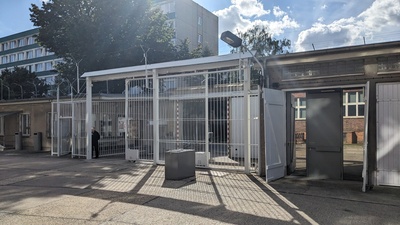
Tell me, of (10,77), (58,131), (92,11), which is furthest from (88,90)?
(10,77)

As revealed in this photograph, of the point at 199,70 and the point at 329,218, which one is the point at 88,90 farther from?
the point at 329,218

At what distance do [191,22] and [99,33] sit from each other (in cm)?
2863

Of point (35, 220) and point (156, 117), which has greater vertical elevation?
point (156, 117)

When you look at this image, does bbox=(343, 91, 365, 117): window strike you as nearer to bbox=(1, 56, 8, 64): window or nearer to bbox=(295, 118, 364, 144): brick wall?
bbox=(295, 118, 364, 144): brick wall

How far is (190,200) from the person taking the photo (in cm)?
705

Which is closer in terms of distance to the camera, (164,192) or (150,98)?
(164,192)

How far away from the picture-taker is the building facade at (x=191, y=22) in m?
46.2

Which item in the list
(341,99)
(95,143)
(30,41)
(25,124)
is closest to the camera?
(341,99)

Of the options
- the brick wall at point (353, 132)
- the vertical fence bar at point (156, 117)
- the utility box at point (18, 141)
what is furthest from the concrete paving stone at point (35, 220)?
the brick wall at point (353, 132)

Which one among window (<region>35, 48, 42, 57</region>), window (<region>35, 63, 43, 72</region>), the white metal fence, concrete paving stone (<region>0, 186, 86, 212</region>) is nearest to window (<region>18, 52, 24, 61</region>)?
window (<region>35, 48, 42, 57</region>)

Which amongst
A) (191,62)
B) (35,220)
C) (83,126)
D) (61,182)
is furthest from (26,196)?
(83,126)

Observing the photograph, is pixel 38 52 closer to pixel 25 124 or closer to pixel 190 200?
pixel 25 124

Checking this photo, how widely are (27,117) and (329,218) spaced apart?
841 inches

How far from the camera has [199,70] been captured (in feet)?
40.3
